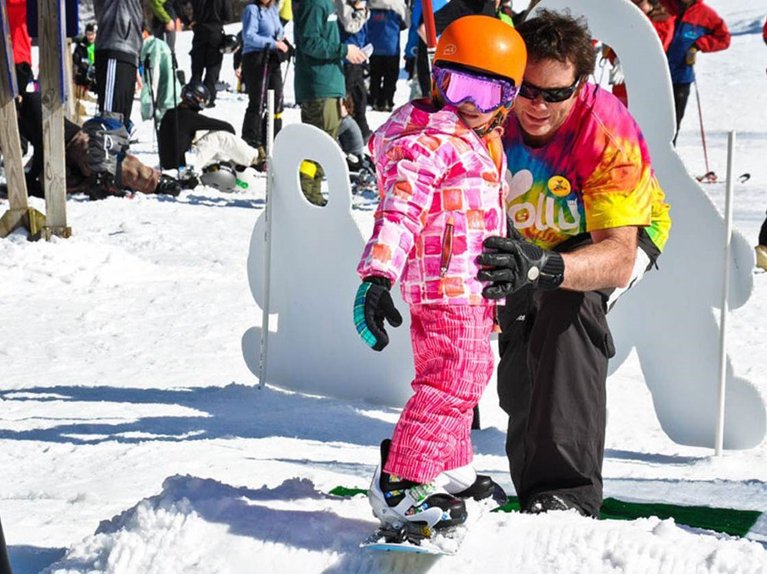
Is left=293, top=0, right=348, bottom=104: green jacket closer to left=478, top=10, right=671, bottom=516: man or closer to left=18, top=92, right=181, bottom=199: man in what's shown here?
left=18, top=92, right=181, bottom=199: man

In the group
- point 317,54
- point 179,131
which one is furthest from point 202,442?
A: point 179,131

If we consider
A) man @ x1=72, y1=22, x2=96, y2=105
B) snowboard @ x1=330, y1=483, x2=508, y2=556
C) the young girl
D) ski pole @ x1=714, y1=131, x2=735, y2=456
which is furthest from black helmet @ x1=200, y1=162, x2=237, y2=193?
snowboard @ x1=330, y1=483, x2=508, y2=556

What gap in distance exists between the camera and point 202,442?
183 inches

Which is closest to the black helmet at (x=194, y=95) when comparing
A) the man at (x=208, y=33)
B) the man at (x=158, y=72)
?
the man at (x=158, y=72)

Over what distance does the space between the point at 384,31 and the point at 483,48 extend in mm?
13308

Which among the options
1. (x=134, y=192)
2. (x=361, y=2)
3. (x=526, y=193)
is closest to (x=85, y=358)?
(x=526, y=193)

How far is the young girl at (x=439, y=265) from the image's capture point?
2.77 meters

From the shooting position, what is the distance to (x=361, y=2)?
1521cm

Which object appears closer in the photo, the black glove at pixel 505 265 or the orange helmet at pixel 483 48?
the black glove at pixel 505 265

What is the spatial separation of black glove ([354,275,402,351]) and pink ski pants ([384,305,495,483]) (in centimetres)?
15

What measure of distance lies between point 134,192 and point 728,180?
7059 millimetres

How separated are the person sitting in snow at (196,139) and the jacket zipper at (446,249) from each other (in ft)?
28.1

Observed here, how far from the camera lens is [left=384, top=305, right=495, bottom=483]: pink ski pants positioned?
9.22ft

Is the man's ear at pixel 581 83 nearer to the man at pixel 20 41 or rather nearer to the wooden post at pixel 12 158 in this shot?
the wooden post at pixel 12 158
